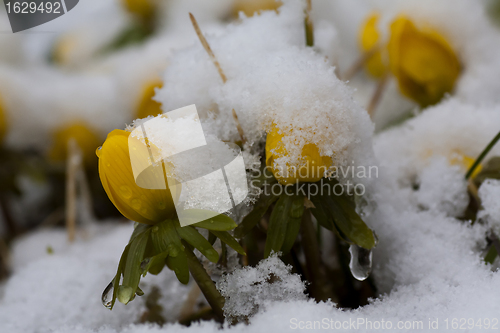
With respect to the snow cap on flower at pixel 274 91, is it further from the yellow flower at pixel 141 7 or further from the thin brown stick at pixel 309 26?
Result: the yellow flower at pixel 141 7

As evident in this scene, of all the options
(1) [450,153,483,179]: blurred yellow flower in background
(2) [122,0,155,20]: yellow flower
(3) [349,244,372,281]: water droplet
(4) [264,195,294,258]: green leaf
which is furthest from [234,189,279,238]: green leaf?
(2) [122,0,155,20]: yellow flower

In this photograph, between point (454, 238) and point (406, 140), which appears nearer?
point (454, 238)

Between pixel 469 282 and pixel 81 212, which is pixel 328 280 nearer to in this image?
pixel 469 282

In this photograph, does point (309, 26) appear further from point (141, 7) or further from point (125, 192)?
point (141, 7)

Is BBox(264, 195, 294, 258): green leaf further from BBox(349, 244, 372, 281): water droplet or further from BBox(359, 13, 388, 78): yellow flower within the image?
BBox(359, 13, 388, 78): yellow flower

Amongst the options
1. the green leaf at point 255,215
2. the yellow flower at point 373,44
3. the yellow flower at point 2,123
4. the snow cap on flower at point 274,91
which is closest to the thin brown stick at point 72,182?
the yellow flower at point 2,123

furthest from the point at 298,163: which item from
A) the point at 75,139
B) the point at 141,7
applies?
the point at 141,7

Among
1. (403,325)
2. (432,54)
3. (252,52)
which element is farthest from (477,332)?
(432,54)
